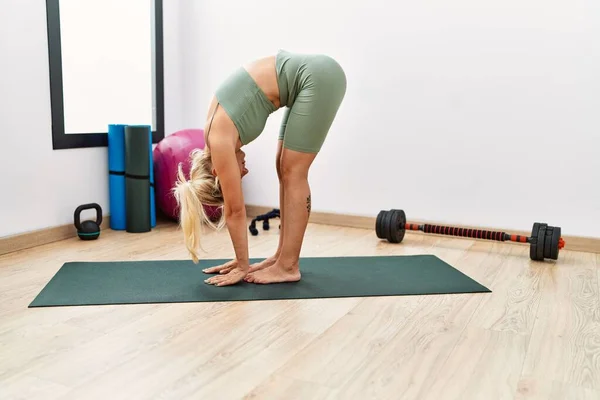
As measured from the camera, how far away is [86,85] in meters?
3.55

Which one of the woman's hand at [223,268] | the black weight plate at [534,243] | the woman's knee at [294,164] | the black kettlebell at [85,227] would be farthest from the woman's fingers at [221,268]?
the black weight plate at [534,243]

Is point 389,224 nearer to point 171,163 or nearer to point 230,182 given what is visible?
point 230,182

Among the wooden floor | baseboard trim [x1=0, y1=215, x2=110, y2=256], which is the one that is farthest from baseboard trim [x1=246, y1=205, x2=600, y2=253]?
baseboard trim [x1=0, y1=215, x2=110, y2=256]

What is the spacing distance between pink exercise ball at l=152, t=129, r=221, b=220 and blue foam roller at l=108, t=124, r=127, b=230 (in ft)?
0.86

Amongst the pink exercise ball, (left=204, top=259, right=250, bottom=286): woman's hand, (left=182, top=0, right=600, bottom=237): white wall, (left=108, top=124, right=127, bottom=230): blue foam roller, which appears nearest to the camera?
(left=204, top=259, right=250, bottom=286): woman's hand

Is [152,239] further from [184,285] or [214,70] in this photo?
[214,70]

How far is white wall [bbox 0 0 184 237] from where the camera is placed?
2910 millimetres

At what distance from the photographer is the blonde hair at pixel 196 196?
7.53 ft

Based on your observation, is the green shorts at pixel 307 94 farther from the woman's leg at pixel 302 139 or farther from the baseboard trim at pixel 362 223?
the baseboard trim at pixel 362 223

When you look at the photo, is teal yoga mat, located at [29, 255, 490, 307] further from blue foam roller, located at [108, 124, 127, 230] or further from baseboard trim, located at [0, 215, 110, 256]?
blue foam roller, located at [108, 124, 127, 230]

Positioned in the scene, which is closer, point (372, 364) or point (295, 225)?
point (372, 364)

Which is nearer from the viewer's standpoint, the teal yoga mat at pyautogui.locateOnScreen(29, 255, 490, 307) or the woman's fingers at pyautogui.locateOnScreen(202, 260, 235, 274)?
the teal yoga mat at pyautogui.locateOnScreen(29, 255, 490, 307)

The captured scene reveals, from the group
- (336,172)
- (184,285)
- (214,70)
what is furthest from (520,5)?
(184,285)

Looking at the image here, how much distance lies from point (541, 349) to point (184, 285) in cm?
142
